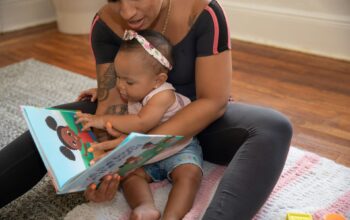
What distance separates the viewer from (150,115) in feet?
3.40

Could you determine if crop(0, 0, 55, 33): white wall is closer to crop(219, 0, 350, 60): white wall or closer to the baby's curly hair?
crop(219, 0, 350, 60): white wall

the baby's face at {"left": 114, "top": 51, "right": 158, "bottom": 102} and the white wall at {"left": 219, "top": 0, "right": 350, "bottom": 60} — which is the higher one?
the baby's face at {"left": 114, "top": 51, "right": 158, "bottom": 102}

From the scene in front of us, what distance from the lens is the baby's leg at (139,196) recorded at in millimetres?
971

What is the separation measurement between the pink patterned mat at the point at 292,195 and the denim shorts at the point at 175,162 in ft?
0.13

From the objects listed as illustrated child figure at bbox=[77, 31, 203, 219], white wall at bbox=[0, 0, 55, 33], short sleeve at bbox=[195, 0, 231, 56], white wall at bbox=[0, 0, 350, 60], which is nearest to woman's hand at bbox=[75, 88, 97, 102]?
illustrated child figure at bbox=[77, 31, 203, 219]

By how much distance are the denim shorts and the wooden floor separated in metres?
0.50

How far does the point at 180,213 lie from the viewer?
3.21ft

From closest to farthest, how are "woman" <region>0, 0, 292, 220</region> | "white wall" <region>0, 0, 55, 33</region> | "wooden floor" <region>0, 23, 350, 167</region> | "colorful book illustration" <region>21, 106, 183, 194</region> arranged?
"colorful book illustration" <region>21, 106, 183, 194</region> → "woman" <region>0, 0, 292, 220</region> → "wooden floor" <region>0, 23, 350, 167</region> → "white wall" <region>0, 0, 55, 33</region>

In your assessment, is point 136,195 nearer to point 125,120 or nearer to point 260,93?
point 125,120

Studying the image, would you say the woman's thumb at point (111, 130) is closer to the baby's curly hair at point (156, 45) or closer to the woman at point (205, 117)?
the woman at point (205, 117)

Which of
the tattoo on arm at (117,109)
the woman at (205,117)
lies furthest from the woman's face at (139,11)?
the tattoo on arm at (117,109)

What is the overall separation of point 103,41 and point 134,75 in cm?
21

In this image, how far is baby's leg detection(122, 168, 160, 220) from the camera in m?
0.97

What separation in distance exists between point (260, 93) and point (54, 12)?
2029 millimetres
